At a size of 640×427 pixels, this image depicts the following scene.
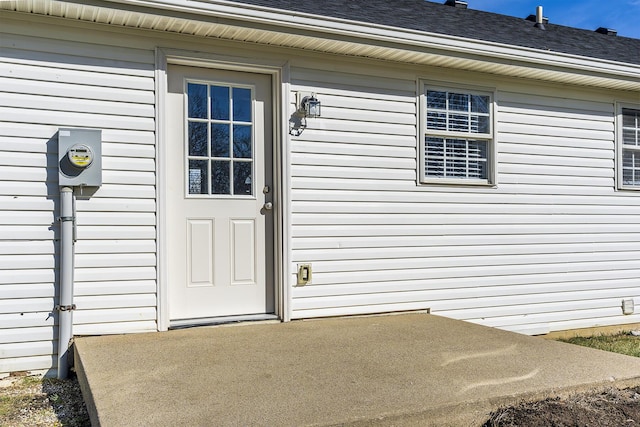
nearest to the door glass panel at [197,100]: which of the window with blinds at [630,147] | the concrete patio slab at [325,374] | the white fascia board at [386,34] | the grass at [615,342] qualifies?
the white fascia board at [386,34]

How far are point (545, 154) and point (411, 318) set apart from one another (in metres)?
2.31

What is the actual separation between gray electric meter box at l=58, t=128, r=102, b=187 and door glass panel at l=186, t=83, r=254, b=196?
708 mm

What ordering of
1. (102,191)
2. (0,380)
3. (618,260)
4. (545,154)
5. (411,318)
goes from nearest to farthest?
(0,380), (102,191), (411,318), (545,154), (618,260)

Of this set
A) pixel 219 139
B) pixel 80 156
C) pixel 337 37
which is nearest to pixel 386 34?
pixel 337 37

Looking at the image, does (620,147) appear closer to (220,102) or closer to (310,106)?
→ (310,106)

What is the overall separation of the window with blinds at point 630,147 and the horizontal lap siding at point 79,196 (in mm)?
5019

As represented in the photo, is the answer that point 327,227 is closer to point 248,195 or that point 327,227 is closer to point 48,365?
point 248,195

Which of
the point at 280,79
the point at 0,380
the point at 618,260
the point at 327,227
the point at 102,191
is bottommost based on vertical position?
the point at 0,380

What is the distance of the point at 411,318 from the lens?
4520mm

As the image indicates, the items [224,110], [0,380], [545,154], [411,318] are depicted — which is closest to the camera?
[0,380]

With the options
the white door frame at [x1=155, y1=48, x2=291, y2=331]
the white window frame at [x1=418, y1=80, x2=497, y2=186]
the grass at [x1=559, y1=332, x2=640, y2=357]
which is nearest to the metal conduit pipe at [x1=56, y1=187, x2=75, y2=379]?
the white door frame at [x1=155, y1=48, x2=291, y2=331]

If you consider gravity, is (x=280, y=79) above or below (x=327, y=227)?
above

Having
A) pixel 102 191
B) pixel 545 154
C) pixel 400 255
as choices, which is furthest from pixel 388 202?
pixel 102 191

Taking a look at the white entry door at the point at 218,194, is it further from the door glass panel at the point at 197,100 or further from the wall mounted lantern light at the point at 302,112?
the wall mounted lantern light at the point at 302,112
